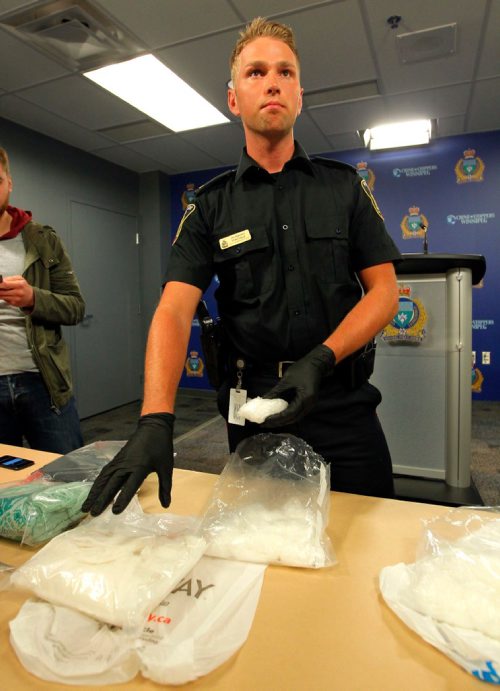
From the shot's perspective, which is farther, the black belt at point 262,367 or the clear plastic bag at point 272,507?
the black belt at point 262,367

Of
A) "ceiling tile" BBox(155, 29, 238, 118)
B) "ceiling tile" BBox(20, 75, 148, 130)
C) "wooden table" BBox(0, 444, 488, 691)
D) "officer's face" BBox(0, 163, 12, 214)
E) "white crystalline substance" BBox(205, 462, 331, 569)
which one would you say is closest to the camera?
"wooden table" BBox(0, 444, 488, 691)

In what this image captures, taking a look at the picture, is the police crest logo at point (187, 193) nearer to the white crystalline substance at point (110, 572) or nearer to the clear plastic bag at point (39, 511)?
the clear plastic bag at point (39, 511)

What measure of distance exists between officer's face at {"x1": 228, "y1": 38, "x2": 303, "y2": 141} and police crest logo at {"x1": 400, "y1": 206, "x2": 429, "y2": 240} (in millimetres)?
3895

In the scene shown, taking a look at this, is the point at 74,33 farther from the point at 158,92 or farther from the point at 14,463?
the point at 14,463

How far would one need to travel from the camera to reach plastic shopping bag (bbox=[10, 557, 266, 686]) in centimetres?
49

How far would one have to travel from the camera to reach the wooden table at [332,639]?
0.49m

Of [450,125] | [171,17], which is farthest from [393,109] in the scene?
[171,17]

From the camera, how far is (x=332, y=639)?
552 millimetres

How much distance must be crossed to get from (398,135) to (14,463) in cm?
448

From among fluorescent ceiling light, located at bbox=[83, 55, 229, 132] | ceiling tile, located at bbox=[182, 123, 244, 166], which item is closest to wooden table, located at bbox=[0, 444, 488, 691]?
fluorescent ceiling light, located at bbox=[83, 55, 229, 132]

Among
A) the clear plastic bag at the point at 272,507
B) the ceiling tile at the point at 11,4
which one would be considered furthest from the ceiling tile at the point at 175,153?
the clear plastic bag at the point at 272,507

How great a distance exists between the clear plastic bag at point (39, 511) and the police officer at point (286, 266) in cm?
38

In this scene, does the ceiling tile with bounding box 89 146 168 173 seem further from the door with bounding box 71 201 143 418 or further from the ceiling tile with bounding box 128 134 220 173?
the door with bounding box 71 201 143 418

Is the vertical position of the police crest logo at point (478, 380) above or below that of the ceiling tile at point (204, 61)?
below
